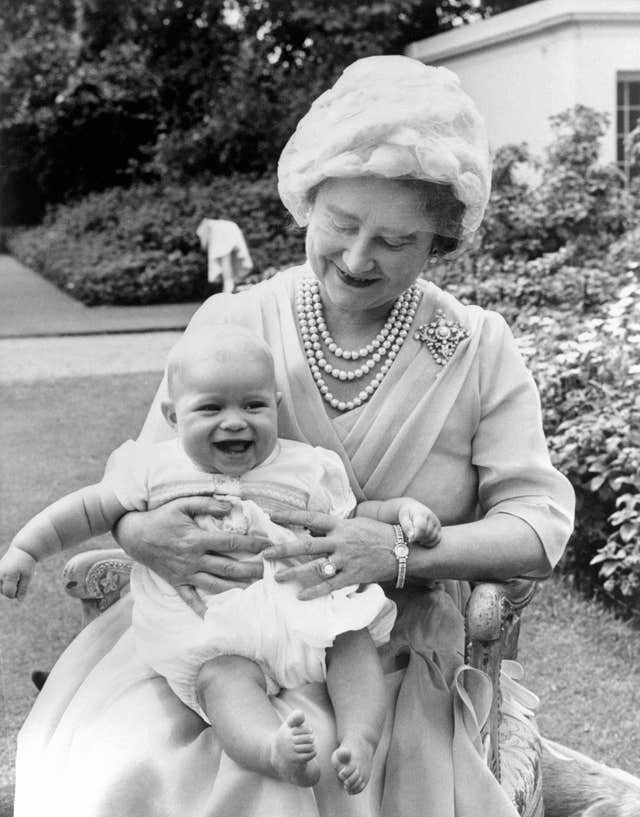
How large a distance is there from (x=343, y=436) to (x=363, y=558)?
30cm

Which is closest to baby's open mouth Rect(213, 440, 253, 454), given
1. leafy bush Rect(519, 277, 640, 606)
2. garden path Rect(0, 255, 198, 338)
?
leafy bush Rect(519, 277, 640, 606)

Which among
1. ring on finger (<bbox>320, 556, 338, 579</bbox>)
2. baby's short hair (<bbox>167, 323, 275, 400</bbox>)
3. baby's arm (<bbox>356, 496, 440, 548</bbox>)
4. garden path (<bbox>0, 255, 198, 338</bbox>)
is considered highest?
baby's short hair (<bbox>167, 323, 275, 400</bbox>)

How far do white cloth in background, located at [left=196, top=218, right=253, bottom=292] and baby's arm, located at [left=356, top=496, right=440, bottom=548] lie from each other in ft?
39.6

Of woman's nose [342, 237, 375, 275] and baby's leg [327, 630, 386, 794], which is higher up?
woman's nose [342, 237, 375, 275]

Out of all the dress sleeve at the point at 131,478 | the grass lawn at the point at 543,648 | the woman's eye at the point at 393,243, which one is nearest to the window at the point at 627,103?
the grass lawn at the point at 543,648

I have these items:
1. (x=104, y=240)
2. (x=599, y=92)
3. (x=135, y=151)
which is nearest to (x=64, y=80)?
(x=135, y=151)

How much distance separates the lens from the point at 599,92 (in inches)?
492

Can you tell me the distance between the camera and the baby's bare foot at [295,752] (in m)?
1.77

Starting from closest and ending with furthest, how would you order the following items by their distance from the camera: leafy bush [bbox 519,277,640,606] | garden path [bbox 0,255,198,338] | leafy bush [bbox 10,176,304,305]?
leafy bush [bbox 519,277,640,606] → garden path [bbox 0,255,198,338] → leafy bush [bbox 10,176,304,305]

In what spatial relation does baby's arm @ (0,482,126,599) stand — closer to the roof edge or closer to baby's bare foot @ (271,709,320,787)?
baby's bare foot @ (271,709,320,787)

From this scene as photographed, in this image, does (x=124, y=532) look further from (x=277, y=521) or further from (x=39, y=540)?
(x=277, y=521)

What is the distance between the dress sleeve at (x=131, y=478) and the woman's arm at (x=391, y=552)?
264 millimetres

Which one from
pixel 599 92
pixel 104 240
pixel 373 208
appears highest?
pixel 373 208

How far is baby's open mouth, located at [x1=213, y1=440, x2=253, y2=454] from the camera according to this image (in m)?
2.09
